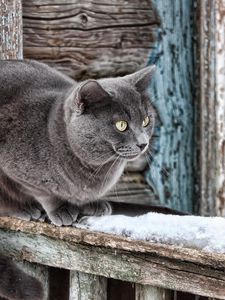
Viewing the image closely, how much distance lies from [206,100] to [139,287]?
1564 millimetres

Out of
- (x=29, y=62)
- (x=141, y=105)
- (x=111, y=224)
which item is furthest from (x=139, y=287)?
(x=29, y=62)

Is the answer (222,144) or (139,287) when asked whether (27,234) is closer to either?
(139,287)

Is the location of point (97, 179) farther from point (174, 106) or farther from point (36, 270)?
point (174, 106)

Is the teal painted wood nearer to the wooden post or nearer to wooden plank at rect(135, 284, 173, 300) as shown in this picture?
the wooden post

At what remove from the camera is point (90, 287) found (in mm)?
2598

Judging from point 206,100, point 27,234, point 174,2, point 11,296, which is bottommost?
point 11,296

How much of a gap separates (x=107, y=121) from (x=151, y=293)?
2.10 ft

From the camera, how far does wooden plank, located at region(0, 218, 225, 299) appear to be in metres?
2.23

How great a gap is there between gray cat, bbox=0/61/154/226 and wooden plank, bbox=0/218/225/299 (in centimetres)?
16

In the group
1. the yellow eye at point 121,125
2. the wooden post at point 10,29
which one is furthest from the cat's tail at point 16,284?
the wooden post at point 10,29

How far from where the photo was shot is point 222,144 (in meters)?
3.85

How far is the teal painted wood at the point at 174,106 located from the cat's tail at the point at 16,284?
4.48ft

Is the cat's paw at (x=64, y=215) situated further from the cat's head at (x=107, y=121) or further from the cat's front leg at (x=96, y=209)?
the cat's head at (x=107, y=121)

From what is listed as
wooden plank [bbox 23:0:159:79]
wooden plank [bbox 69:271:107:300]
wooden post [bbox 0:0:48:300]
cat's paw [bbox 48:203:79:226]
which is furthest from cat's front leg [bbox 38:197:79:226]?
wooden plank [bbox 23:0:159:79]
